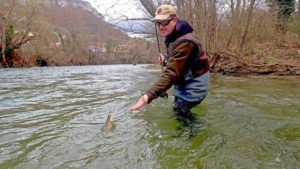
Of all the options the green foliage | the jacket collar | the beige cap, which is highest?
the green foliage

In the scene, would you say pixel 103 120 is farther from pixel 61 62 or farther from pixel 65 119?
pixel 61 62

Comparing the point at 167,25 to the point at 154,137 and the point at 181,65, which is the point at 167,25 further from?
the point at 154,137

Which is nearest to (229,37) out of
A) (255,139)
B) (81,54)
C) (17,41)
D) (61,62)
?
(255,139)

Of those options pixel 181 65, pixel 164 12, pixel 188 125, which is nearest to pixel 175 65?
pixel 181 65

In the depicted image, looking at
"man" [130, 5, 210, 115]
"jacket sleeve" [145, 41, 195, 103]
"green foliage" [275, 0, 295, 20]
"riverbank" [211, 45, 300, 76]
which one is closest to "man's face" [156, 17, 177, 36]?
"man" [130, 5, 210, 115]

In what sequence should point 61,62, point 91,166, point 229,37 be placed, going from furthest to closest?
1. point 61,62
2. point 229,37
3. point 91,166

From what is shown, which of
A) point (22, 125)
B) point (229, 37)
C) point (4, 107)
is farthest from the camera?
point (229, 37)

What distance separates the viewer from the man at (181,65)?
81.4 inches

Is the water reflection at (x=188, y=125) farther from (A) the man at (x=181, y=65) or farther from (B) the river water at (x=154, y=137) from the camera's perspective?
(A) the man at (x=181, y=65)

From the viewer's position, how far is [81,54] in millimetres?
51406

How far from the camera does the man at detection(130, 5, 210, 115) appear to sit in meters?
2.07

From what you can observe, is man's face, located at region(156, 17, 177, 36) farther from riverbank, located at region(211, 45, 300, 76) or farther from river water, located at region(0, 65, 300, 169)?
riverbank, located at region(211, 45, 300, 76)

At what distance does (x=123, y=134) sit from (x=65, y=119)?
4.57 feet

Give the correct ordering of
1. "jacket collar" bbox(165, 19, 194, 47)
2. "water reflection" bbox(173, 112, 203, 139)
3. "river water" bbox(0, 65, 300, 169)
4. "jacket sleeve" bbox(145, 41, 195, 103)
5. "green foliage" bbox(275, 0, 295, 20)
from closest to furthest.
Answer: "river water" bbox(0, 65, 300, 169) → "jacket sleeve" bbox(145, 41, 195, 103) → "jacket collar" bbox(165, 19, 194, 47) → "water reflection" bbox(173, 112, 203, 139) → "green foliage" bbox(275, 0, 295, 20)
